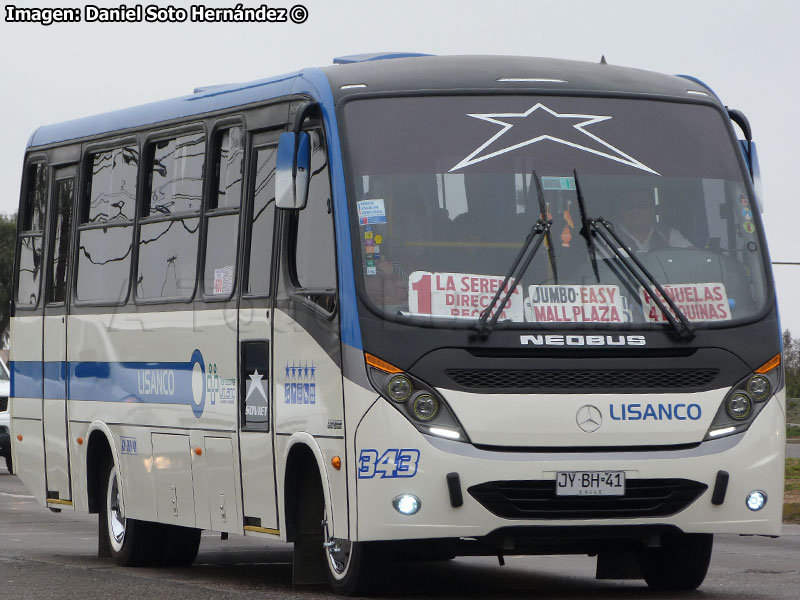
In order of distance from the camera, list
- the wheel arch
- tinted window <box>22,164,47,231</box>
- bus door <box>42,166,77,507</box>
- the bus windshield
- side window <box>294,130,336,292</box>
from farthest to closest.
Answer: tinted window <box>22,164,47,231</box> → bus door <box>42,166,77,507</box> → the wheel arch → side window <box>294,130,336,292</box> → the bus windshield

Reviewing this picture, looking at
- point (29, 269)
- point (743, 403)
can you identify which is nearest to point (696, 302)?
point (743, 403)

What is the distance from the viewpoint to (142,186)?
1461 cm

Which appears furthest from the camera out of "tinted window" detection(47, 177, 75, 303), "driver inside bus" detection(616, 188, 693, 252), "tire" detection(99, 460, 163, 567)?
"tinted window" detection(47, 177, 75, 303)

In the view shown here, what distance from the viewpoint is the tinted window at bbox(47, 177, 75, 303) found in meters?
16.0

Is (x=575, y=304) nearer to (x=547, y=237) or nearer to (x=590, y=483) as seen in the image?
(x=547, y=237)

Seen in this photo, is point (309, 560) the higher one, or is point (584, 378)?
point (584, 378)

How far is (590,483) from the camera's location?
10.7 m

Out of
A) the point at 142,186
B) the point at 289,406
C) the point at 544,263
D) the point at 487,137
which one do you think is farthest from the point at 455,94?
the point at 142,186

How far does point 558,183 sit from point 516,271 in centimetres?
69

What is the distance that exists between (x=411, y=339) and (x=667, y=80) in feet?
8.80

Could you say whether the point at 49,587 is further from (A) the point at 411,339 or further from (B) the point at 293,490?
(A) the point at 411,339

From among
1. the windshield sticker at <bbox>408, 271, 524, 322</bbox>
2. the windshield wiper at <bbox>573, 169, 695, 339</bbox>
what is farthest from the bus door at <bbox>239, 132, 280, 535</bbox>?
the windshield wiper at <bbox>573, 169, 695, 339</bbox>

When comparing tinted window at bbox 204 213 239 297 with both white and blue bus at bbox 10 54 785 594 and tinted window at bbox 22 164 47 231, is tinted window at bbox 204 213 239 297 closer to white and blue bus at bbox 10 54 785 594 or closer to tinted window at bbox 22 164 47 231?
white and blue bus at bbox 10 54 785 594

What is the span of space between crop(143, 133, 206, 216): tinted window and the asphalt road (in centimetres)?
266
